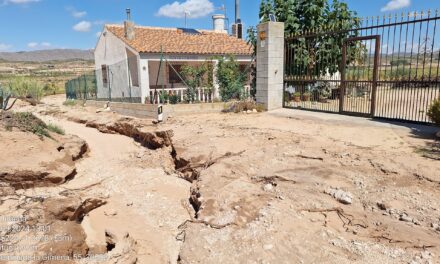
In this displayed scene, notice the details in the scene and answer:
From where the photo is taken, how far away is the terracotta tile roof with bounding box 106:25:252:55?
17288mm

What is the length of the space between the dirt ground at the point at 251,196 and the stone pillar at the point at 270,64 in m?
1.76

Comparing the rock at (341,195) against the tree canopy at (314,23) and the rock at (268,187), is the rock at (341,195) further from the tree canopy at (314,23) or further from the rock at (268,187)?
the tree canopy at (314,23)

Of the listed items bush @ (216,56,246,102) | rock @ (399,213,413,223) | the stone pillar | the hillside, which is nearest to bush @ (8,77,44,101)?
bush @ (216,56,246,102)

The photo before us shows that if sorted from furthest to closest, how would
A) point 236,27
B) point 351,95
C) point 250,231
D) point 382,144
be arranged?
point 236,27 → point 351,95 → point 382,144 → point 250,231

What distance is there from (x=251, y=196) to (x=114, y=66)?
13173 millimetres

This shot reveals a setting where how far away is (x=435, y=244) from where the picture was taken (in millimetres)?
3576

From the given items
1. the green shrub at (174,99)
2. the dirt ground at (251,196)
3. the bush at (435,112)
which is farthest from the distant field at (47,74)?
the bush at (435,112)

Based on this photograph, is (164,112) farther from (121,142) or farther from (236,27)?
(236,27)

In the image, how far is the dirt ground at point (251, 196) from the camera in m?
3.93

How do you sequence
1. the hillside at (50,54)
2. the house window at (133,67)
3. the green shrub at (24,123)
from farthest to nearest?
the hillside at (50,54)
the house window at (133,67)
the green shrub at (24,123)

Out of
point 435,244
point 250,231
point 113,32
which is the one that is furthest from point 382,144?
point 113,32

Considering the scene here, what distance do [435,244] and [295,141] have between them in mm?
3479

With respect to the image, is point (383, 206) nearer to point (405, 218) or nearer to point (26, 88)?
point (405, 218)

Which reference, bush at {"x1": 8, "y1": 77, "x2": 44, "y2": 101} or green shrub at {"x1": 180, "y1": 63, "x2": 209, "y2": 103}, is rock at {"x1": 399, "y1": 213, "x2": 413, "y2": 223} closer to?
green shrub at {"x1": 180, "y1": 63, "x2": 209, "y2": 103}
